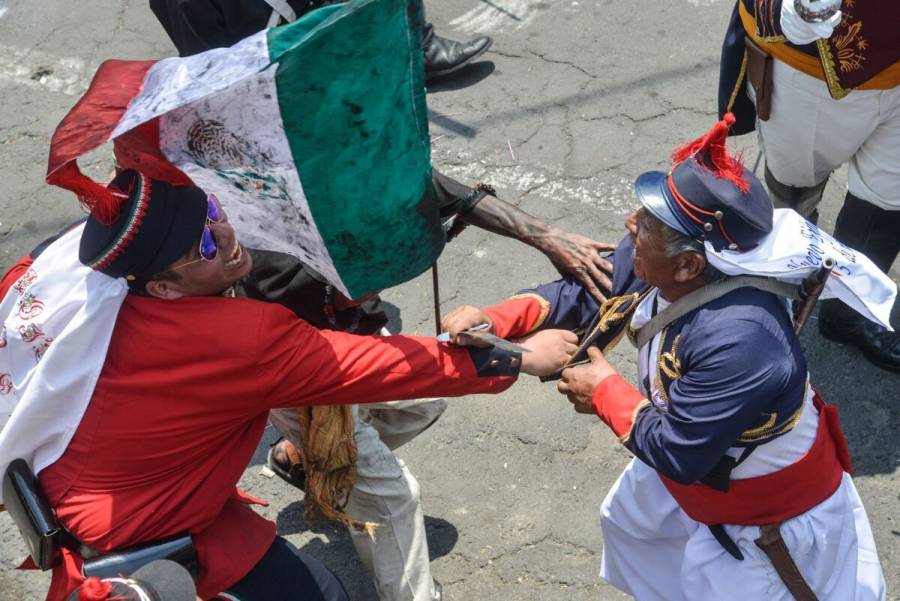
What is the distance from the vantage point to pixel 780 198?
4.20m

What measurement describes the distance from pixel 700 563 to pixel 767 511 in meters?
0.27

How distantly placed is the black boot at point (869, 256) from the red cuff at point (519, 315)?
5.27 feet

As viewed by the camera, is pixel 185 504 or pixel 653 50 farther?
pixel 653 50

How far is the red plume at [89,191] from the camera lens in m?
2.31

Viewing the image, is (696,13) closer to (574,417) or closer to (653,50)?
(653,50)

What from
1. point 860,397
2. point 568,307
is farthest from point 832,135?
point 568,307

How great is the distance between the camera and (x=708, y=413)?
2.49 m

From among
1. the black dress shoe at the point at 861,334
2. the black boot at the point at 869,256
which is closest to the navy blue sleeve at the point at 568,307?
the black boot at the point at 869,256

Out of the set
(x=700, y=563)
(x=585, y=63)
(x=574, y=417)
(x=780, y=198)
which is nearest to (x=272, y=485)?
(x=574, y=417)

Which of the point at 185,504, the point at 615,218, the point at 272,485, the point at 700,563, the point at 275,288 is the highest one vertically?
the point at 275,288

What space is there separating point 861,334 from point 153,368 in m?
2.98

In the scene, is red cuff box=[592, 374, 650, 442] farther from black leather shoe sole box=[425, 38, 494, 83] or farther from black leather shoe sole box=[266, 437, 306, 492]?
black leather shoe sole box=[425, 38, 494, 83]

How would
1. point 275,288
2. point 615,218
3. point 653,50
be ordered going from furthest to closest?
point 653,50 < point 615,218 < point 275,288

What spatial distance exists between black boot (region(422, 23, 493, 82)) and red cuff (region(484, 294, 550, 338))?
3.25 metres
